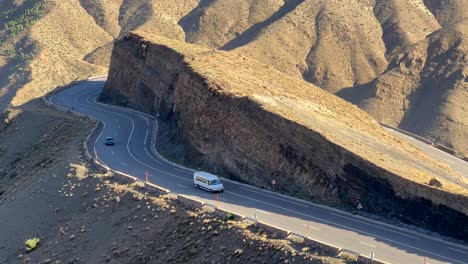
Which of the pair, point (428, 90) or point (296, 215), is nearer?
point (296, 215)

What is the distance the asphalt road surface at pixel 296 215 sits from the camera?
2803cm

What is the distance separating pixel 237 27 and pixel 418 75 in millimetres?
37619

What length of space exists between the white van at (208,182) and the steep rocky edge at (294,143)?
2.14 m

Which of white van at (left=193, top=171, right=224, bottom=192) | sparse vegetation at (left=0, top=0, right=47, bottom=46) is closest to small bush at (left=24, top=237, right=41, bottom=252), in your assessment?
white van at (left=193, top=171, right=224, bottom=192)

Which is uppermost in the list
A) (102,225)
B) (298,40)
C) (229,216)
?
(229,216)

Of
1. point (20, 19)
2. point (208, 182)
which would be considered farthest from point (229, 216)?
point (20, 19)

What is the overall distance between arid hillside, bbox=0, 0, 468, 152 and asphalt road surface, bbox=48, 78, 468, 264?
188 feet

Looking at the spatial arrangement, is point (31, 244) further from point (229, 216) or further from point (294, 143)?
point (294, 143)

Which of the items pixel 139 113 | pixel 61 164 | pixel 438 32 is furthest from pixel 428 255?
pixel 438 32

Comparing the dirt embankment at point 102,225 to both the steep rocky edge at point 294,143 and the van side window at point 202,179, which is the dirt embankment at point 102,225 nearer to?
the van side window at point 202,179

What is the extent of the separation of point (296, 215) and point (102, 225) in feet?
30.8

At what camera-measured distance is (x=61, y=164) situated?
144 ft

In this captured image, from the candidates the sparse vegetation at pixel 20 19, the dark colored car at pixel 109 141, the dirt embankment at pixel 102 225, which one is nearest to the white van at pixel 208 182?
the dirt embankment at pixel 102 225

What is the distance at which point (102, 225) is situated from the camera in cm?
3475
